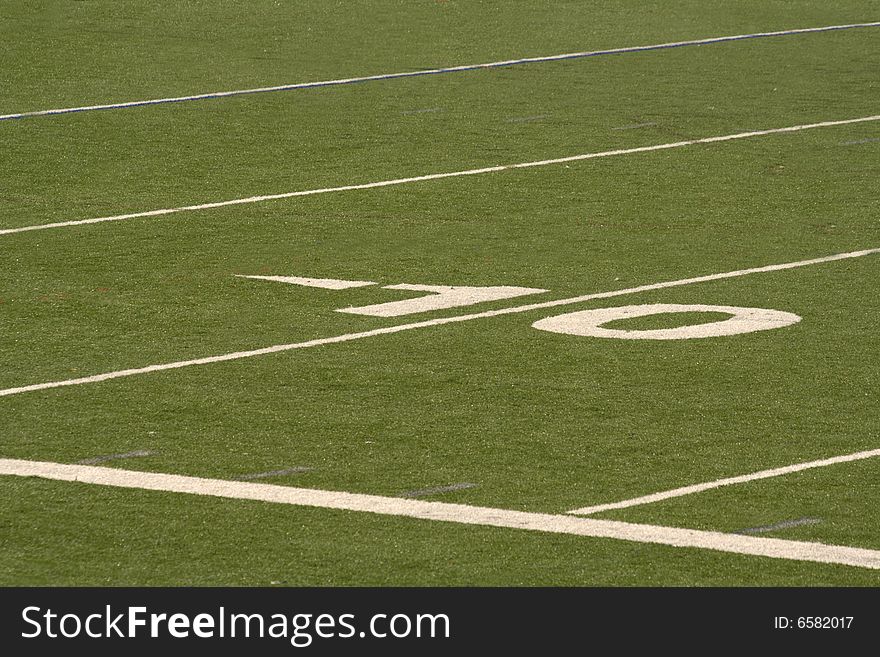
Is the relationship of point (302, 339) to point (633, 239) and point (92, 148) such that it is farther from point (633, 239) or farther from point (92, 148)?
point (92, 148)

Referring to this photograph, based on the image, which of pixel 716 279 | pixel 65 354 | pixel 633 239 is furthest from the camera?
pixel 633 239

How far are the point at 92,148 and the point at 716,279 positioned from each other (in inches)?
244

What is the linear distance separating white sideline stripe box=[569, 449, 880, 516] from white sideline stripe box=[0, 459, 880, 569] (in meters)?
0.16

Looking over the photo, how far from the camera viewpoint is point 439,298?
30.5ft

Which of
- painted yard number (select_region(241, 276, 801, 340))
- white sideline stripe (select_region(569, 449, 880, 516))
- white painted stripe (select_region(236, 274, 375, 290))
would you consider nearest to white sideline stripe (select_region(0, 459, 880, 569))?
white sideline stripe (select_region(569, 449, 880, 516))

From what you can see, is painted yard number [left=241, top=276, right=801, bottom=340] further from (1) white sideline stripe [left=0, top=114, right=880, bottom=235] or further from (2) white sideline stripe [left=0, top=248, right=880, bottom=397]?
(1) white sideline stripe [left=0, top=114, right=880, bottom=235]

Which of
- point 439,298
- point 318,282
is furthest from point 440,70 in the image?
point 439,298

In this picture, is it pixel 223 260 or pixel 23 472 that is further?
pixel 223 260

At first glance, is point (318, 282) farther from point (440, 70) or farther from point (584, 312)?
point (440, 70)

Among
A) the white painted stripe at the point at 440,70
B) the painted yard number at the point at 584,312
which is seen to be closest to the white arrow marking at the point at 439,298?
the painted yard number at the point at 584,312

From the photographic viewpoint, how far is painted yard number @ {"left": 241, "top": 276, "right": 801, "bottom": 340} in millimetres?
8461

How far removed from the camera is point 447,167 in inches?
524
